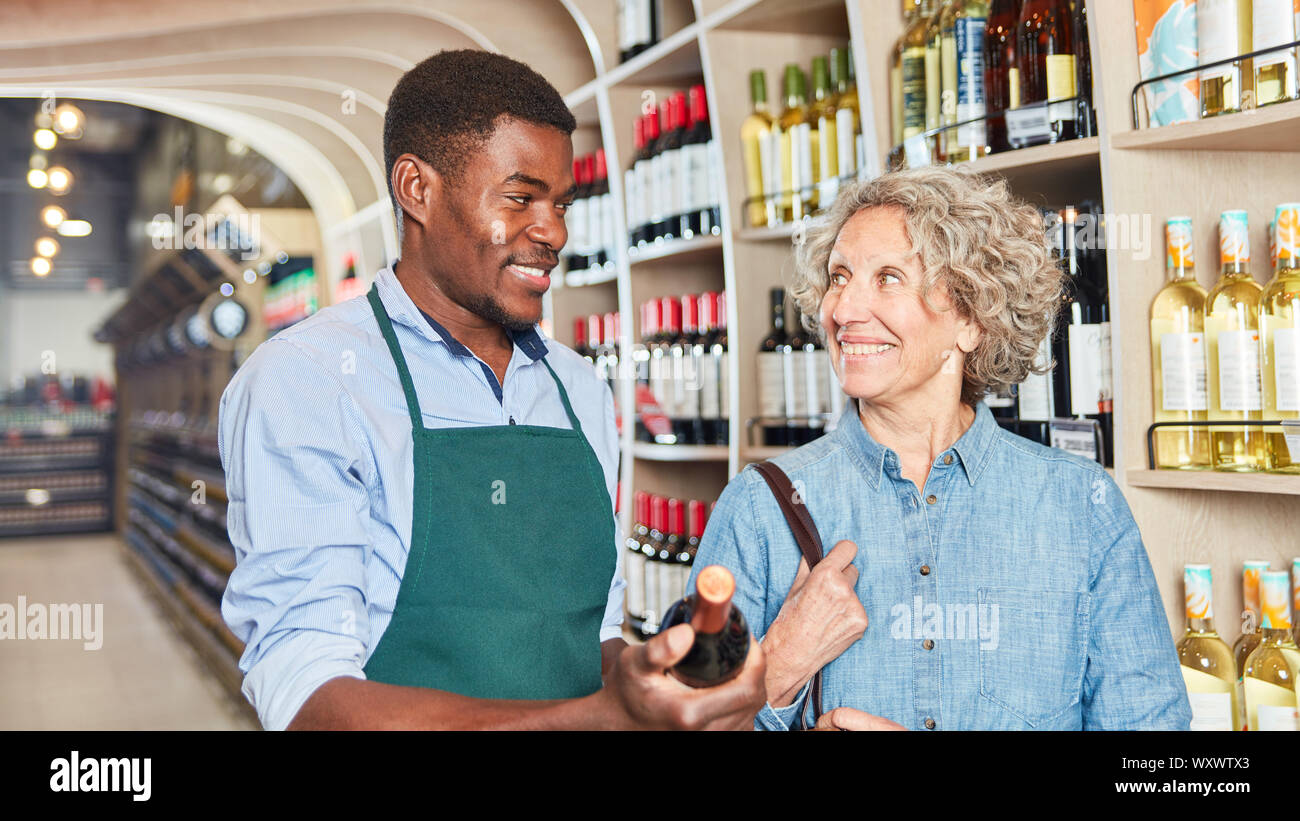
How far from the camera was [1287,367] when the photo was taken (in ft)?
4.09

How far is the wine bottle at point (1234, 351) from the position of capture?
1289 millimetres

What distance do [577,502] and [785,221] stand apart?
114 centimetres

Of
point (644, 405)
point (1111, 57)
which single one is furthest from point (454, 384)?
point (644, 405)

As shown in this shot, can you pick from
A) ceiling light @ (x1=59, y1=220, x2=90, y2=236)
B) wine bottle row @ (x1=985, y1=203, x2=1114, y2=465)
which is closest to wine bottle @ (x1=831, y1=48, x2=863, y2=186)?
wine bottle row @ (x1=985, y1=203, x2=1114, y2=465)

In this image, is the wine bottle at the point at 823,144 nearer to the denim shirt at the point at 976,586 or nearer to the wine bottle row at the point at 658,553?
the wine bottle row at the point at 658,553

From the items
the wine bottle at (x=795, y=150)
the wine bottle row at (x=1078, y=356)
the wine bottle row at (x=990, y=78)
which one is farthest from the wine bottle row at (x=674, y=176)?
the wine bottle row at (x=1078, y=356)

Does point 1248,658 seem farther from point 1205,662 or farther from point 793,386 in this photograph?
point 793,386

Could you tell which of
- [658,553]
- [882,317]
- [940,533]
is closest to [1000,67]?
[882,317]

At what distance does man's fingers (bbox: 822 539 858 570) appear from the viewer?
3.39 ft

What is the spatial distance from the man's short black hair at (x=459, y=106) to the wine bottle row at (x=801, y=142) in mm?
948

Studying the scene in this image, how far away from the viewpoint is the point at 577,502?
111cm

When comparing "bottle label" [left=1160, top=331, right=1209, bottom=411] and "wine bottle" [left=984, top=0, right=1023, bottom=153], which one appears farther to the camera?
"wine bottle" [left=984, top=0, right=1023, bottom=153]

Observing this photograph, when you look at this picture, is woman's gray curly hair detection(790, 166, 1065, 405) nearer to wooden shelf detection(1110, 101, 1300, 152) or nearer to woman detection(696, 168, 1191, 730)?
woman detection(696, 168, 1191, 730)

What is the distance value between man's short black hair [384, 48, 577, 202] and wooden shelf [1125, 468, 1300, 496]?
875 mm
